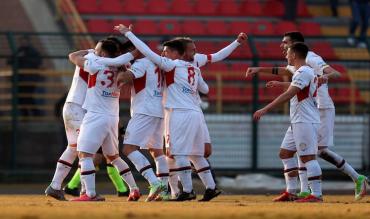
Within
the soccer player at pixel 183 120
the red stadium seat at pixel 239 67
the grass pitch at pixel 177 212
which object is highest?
the red stadium seat at pixel 239 67

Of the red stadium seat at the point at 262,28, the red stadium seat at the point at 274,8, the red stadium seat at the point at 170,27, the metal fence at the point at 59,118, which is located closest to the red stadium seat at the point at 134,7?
the red stadium seat at the point at 170,27

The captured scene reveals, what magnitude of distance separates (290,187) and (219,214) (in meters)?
4.42

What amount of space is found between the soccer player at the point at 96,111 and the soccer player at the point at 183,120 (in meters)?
0.51

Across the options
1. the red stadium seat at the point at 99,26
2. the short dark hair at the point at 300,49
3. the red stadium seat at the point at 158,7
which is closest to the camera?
the short dark hair at the point at 300,49

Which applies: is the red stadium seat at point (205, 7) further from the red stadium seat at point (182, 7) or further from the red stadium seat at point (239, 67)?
the red stadium seat at point (239, 67)

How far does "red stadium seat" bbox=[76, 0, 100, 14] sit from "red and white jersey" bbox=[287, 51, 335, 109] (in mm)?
12614

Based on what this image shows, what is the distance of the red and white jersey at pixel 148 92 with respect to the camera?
47.8ft

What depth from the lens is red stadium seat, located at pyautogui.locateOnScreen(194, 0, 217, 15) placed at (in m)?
28.6

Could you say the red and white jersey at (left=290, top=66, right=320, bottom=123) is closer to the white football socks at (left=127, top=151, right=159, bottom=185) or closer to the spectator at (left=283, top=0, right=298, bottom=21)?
the white football socks at (left=127, top=151, right=159, bottom=185)

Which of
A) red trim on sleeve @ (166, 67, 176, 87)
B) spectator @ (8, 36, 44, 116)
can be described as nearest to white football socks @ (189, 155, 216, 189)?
red trim on sleeve @ (166, 67, 176, 87)

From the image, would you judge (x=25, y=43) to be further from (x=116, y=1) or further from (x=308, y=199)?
(x=308, y=199)

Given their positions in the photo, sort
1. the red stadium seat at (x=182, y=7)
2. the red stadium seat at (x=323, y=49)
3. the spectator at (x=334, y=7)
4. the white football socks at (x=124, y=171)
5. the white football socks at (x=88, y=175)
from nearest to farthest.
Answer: the white football socks at (x=88, y=175), the white football socks at (x=124, y=171), the red stadium seat at (x=323, y=49), the red stadium seat at (x=182, y=7), the spectator at (x=334, y=7)

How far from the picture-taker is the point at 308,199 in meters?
14.5

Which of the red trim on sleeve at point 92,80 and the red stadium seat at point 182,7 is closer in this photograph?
the red trim on sleeve at point 92,80
